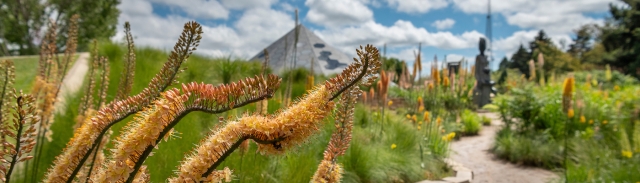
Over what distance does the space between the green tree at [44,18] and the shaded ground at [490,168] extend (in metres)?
26.4

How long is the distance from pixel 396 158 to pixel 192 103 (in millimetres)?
5171

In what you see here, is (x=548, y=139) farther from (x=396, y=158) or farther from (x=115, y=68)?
(x=115, y=68)

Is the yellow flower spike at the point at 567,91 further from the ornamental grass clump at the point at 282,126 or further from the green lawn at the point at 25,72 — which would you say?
the green lawn at the point at 25,72

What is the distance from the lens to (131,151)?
92 centimetres

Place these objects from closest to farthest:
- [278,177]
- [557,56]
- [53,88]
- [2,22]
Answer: [53,88] < [278,177] < [2,22] < [557,56]

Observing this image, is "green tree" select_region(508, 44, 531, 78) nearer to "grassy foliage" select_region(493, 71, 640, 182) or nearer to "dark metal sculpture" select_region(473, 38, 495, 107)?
"dark metal sculpture" select_region(473, 38, 495, 107)

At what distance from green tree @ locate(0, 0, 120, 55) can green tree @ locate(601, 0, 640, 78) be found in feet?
127

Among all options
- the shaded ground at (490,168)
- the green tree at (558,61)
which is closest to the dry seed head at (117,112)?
the shaded ground at (490,168)

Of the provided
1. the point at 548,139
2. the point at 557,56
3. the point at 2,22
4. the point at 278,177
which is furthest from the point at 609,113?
the point at 557,56

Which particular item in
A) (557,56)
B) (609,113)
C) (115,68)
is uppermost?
(557,56)

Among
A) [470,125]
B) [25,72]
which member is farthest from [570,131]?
[25,72]

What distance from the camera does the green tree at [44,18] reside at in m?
28.7

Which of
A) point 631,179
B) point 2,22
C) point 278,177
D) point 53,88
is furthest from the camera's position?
point 2,22

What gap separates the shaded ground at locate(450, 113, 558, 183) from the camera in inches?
278
